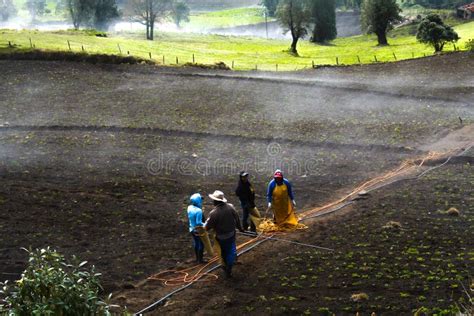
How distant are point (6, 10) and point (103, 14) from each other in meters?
65.6

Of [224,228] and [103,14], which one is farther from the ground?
[103,14]

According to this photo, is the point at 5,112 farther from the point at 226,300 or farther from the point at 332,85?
the point at 226,300

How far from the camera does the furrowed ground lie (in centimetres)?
A: 1825

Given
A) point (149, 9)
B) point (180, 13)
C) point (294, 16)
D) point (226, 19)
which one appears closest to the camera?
point (294, 16)

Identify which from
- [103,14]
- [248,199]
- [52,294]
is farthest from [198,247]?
[103,14]

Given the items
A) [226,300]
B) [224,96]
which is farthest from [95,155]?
[226,300]

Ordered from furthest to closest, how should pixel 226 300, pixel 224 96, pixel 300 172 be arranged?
pixel 224 96 → pixel 300 172 → pixel 226 300

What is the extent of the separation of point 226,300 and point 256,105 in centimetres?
2677

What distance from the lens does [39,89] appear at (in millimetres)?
46344

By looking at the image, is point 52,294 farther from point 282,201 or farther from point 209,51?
point 209,51

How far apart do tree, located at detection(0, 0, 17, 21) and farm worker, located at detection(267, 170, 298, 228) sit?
174 meters

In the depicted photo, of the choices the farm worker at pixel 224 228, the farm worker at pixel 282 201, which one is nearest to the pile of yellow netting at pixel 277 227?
the farm worker at pixel 282 201

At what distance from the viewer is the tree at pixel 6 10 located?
18288cm

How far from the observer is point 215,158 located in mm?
31281
